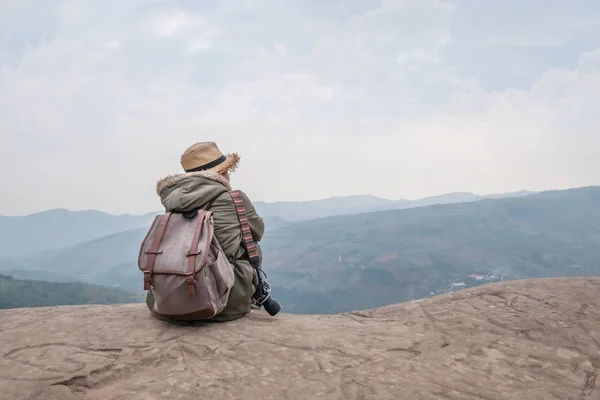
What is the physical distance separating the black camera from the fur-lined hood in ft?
4.38

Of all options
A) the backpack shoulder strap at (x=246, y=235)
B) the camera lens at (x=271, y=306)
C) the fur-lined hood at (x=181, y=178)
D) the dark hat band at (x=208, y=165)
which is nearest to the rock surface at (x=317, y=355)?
the camera lens at (x=271, y=306)

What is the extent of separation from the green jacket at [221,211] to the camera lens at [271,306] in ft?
0.88

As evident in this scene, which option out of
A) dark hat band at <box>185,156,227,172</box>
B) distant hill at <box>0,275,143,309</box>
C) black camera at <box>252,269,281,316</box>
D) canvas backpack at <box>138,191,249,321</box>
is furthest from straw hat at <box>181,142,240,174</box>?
distant hill at <box>0,275,143,309</box>

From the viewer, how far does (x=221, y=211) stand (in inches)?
197

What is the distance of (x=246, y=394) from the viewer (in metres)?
3.21

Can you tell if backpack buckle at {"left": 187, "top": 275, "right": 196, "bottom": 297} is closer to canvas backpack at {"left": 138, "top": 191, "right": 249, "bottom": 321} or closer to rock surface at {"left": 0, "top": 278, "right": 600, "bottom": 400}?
canvas backpack at {"left": 138, "top": 191, "right": 249, "bottom": 321}

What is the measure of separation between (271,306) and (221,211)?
1.46 meters

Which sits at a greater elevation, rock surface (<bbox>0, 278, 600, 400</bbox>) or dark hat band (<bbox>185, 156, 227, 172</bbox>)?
dark hat band (<bbox>185, 156, 227, 172</bbox>)

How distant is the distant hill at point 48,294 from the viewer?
112 m

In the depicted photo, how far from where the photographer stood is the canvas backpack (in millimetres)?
4188

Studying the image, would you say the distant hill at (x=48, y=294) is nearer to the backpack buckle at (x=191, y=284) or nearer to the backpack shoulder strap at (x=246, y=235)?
the backpack shoulder strap at (x=246, y=235)

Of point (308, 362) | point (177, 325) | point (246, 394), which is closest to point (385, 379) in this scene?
point (308, 362)

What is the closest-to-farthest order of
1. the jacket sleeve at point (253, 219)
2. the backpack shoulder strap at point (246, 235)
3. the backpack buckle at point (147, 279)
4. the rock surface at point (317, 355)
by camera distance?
1. the rock surface at point (317, 355)
2. the backpack buckle at point (147, 279)
3. the backpack shoulder strap at point (246, 235)
4. the jacket sleeve at point (253, 219)

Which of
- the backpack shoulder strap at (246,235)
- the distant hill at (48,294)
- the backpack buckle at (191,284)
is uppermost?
the backpack shoulder strap at (246,235)
